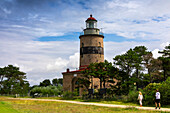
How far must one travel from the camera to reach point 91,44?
45.8 meters

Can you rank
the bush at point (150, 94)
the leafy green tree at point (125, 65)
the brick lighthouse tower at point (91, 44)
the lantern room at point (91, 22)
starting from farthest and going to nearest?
the brick lighthouse tower at point (91, 44)
the lantern room at point (91, 22)
the leafy green tree at point (125, 65)
the bush at point (150, 94)

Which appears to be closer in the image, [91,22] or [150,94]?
[150,94]

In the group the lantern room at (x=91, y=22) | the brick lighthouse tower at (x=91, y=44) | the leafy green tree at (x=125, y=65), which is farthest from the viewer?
the brick lighthouse tower at (x=91, y=44)

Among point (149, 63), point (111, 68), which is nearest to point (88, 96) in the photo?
point (111, 68)

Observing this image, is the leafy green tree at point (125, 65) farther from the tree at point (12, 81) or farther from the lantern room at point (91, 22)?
the tree at point (12, 81)

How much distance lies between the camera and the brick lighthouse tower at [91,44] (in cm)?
4575

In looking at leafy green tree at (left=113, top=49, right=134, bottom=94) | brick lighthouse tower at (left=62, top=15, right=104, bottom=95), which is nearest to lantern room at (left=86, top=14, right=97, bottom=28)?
brick lighthouse tower at (left=62, top=15, right=104, bottom=95)

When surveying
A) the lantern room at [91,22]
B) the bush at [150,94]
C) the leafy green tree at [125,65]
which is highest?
the lantern room at [91,22]

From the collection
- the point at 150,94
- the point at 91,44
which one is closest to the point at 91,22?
the point at 91,44

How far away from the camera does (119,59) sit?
106 feet

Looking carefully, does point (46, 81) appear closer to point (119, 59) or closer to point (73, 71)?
point (73, 71)

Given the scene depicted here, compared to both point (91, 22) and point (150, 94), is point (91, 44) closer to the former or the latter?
point (91, 22)

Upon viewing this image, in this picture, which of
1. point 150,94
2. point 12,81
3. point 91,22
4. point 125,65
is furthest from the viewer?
point 12,81

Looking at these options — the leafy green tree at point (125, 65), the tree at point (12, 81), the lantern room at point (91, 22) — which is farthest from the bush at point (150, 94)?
the tree at point (12, 81)
